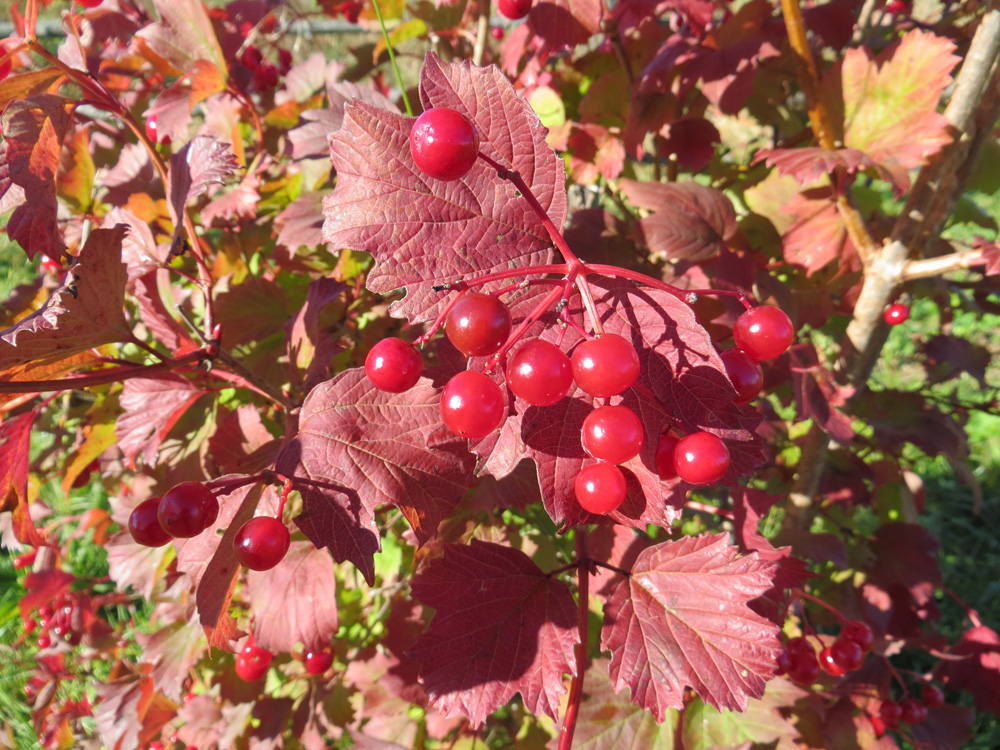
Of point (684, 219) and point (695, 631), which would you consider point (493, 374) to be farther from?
point (684, 219)

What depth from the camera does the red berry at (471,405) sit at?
70cm

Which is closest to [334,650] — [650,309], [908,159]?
[650,309]

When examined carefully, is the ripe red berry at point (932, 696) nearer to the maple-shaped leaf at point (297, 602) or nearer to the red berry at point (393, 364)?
the maple-shaped leaf at point (297, 602)

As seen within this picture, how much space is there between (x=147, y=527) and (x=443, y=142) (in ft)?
2.13

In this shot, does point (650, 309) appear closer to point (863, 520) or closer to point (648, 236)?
point (648, 236)

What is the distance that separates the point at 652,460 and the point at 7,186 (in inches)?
41.2

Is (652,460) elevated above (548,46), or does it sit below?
below

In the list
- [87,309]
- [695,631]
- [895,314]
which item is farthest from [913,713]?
[87,309]

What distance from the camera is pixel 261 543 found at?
2.68 feet

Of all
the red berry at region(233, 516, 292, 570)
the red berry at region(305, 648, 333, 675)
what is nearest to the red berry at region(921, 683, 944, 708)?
the red berry at region(305, 648, 333, 675)

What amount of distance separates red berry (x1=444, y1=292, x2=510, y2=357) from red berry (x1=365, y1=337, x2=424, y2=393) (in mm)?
108

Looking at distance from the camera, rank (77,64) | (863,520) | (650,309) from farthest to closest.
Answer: (863,520), (77,64), (650,309)

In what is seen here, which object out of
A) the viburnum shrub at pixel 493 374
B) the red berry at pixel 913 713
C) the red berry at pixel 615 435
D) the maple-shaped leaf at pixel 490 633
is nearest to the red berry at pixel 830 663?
the viburnum shrub at pixel 493 374

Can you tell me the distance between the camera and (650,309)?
30.8 inches
